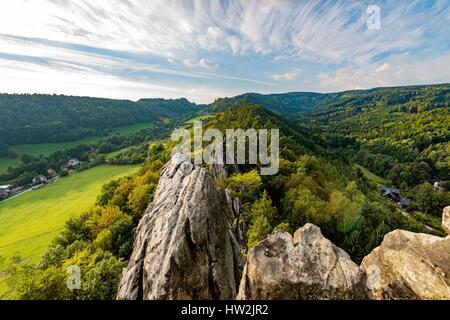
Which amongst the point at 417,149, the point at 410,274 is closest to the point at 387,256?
the point at 410,274

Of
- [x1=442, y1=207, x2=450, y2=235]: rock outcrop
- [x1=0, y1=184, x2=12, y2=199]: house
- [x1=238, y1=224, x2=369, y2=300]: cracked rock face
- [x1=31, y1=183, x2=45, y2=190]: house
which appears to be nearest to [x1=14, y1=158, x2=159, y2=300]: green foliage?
[x1=238, y1=224, x2=369, y2=300]: cracked rock face

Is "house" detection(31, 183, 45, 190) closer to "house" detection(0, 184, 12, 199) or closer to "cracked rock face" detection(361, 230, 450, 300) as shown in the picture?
"house" detection(0, 184, 12, 199)

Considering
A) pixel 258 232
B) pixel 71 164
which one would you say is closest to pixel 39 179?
pixel 71 164

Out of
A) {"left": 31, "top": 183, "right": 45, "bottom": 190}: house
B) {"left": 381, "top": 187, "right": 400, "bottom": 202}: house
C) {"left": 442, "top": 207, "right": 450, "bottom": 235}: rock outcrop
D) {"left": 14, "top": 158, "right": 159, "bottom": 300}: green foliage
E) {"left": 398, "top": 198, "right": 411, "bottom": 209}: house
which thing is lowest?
{"left": 398, "top": 198, "right": 411, "bottom": 209}: house

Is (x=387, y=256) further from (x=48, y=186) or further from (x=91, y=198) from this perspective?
(x=48, y=186)

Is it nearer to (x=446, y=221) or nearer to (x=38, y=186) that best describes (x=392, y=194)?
(x=446, y=221)
